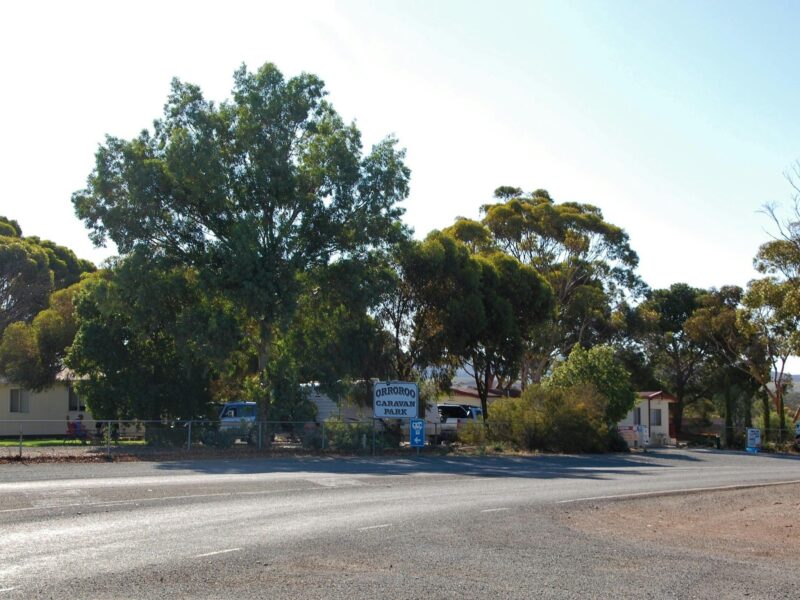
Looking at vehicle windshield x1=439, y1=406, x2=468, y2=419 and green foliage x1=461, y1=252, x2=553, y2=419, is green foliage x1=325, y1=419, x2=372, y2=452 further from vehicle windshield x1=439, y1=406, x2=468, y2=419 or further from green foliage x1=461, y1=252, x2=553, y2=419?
vehicle windshield x1=439, y1=406, x2=468, y2=419

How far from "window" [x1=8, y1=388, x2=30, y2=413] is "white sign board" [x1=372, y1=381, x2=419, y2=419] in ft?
70.7

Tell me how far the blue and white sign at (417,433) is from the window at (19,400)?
73.6 ft

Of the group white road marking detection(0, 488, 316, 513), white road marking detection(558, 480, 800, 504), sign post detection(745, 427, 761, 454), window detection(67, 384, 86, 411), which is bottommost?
sign post detection(745, 427, 761, 454)

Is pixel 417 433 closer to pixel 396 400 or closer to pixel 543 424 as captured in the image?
pixel 396 400

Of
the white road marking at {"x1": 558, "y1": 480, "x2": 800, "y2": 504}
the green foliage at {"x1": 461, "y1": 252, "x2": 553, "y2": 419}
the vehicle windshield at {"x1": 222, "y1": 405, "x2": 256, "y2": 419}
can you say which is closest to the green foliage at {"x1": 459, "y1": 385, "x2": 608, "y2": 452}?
the green foliage at {"x1": 461, "y1": 252, "x2": 553, "y2": 419}

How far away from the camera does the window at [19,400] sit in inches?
1845

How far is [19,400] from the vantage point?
4706 centimetres

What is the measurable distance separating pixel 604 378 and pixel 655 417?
39.2 feet

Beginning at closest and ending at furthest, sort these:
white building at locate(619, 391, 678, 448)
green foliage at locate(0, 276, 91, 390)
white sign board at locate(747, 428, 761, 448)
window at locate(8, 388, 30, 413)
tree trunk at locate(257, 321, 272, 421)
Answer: tree trunk at locate(257, 321, 272, 421)
green foliage at locate(0, 276, 91, 390)
window at locate(8, 388, 30, 413)
white sign board at locate(747, 428, 761, 448)
white building at locate(619, 391, 678, 448)

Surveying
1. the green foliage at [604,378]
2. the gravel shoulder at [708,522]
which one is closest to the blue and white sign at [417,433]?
the green foliage at [604,378]

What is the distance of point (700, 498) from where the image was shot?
21.2 meters

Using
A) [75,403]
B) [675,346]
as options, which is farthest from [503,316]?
[675,346]

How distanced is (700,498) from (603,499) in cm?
289

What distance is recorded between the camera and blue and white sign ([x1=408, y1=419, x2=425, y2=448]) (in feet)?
118
